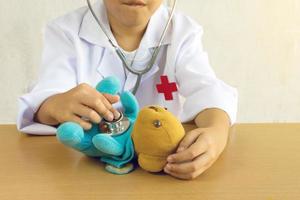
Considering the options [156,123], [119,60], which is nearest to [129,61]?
[119,60]

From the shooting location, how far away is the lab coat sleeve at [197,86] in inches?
29.4

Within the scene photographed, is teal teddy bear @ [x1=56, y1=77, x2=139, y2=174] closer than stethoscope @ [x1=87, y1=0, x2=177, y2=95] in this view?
Yes

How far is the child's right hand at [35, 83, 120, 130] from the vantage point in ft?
1.86

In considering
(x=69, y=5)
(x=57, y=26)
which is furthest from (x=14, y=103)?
(x=57, y=26)

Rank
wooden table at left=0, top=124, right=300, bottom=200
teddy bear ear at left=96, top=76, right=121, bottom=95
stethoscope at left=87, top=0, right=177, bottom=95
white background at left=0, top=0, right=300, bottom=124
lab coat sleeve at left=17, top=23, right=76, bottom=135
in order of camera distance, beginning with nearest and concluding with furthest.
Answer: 1. wooden table at left=0, top=124, right=300, bottom=200
2. teddy bear ear at left=96, top=76, right=121, bottom=95
3. lab coat sleeve at left=17, top=23, right=76, bottom=135
4. stethoscope at left=87, top=0, right=177, bottom=95
5. white background at left=0, top=0, right=300, bottom=124

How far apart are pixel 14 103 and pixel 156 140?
1291 mm

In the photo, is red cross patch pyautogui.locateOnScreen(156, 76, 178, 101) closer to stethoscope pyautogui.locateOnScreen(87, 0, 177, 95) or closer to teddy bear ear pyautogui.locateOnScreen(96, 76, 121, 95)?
stethoscope pyautogui.locateOnScreen(87, 0, 177, 95)

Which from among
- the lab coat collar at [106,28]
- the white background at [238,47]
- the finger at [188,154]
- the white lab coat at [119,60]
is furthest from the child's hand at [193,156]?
the white background at [238,47]

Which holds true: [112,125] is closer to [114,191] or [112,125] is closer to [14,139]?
[114,191]

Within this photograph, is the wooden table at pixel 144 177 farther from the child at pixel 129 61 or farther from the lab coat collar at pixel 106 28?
the lab coat collar at pixel 106 28

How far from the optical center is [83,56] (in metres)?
0.88

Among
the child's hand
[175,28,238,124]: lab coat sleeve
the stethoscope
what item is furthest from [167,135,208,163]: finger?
the stethoscope

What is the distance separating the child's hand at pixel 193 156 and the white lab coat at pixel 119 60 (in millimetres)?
245

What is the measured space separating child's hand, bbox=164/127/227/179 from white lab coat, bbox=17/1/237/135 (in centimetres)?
25
